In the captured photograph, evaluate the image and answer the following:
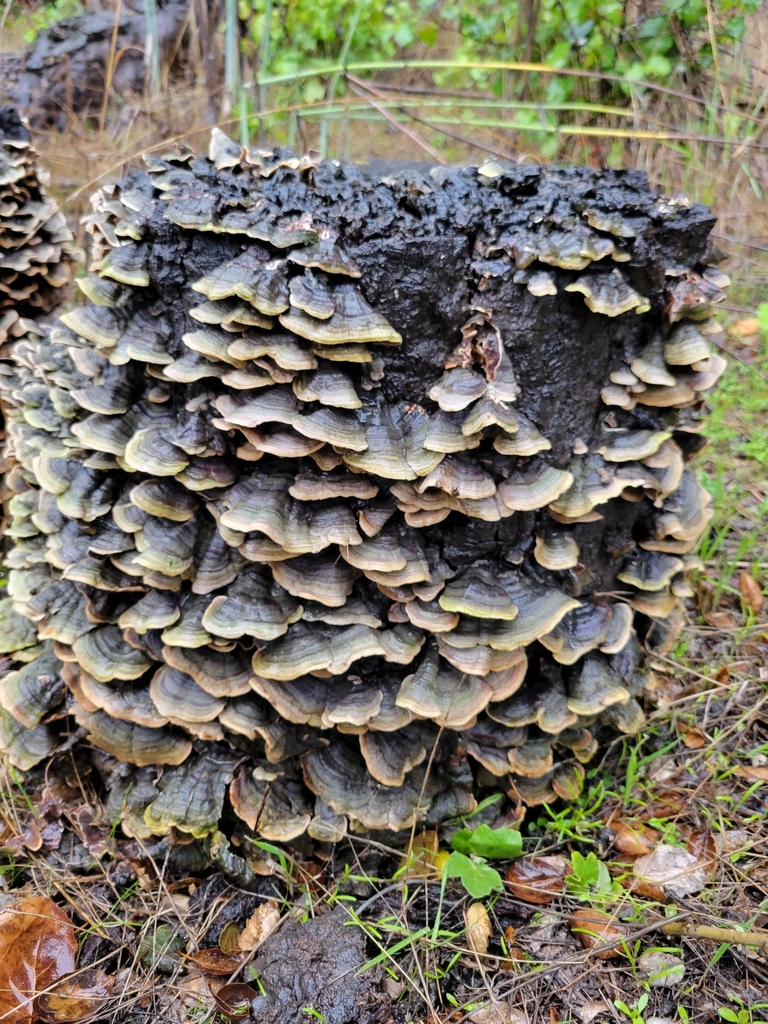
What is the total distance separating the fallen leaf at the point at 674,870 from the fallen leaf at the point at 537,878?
31cm

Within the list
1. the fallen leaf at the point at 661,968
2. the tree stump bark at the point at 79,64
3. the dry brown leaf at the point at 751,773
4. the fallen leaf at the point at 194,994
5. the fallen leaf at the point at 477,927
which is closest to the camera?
the fallen leaf at the point at 661,968

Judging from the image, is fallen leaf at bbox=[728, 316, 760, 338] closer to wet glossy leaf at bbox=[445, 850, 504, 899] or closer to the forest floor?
the forest floor

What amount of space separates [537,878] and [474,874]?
13.8 inches

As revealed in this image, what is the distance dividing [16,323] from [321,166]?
2605mm

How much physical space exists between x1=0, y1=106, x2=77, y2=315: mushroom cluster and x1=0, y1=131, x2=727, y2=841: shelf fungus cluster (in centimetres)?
183

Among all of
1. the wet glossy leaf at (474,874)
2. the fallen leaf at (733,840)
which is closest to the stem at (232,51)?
the wet glossy leaf at (474,874)

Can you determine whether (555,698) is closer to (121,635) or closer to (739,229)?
(121,635)

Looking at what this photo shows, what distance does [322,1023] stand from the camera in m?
2.28

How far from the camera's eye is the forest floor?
2.33 m

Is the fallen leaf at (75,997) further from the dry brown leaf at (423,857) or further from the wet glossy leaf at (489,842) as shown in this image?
the wet glossy leaf at (489,842)

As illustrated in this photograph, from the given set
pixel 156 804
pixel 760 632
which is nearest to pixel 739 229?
pixel 760 632

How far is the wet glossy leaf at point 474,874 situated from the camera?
2.52 m

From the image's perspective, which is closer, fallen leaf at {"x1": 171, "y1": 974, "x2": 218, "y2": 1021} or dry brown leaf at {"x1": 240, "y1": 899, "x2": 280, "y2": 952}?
fallen leaf at {"x1": 171, "y1": 974, "x2": 218, "y2": 1021}

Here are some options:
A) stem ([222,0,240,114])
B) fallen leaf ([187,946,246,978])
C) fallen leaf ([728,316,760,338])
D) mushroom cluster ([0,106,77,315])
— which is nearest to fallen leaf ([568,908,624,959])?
fallen leaf ([187,946,246,978])
